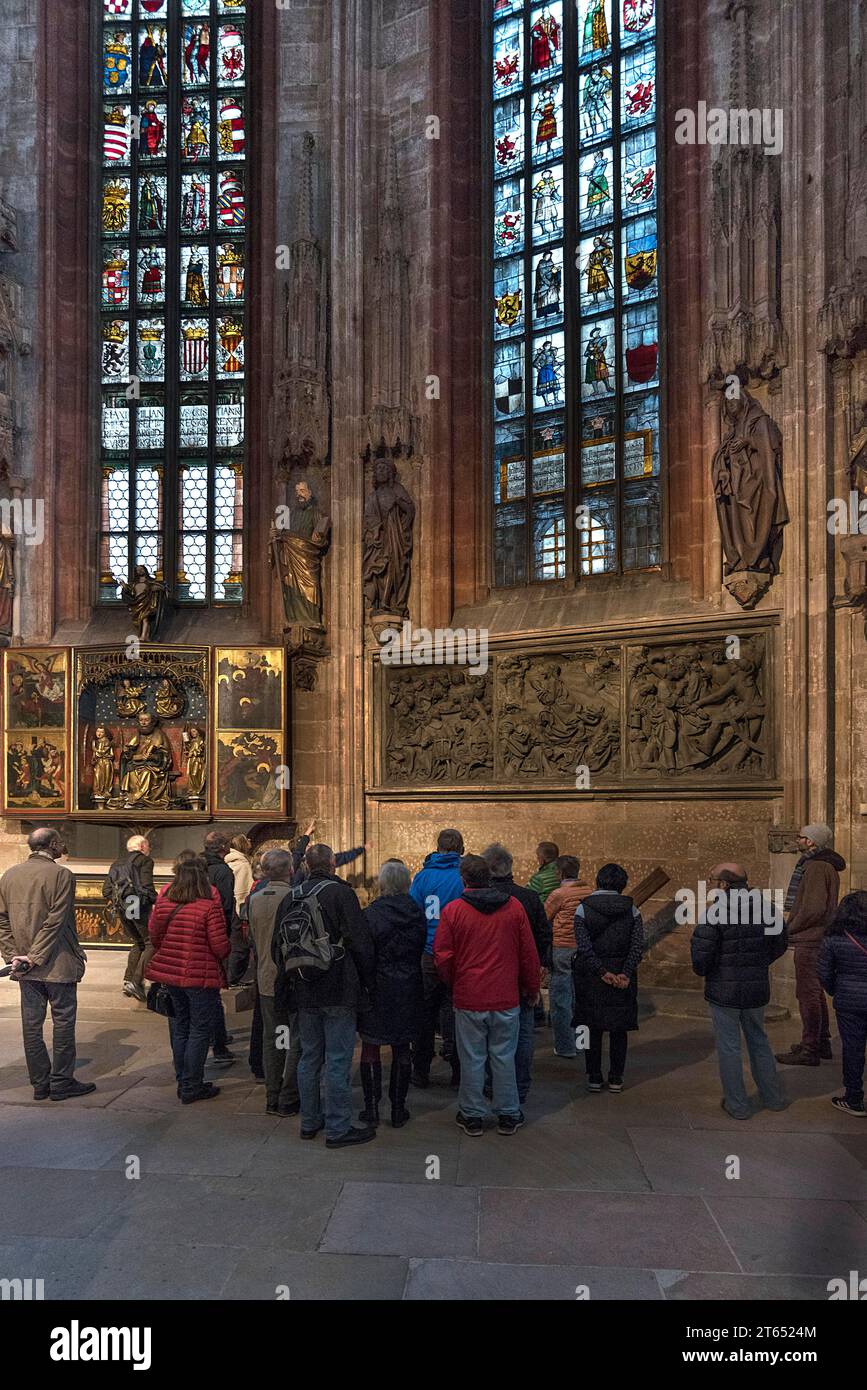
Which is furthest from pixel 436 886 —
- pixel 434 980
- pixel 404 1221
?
pixel 404 1221

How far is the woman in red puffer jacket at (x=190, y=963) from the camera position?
7.35 metres

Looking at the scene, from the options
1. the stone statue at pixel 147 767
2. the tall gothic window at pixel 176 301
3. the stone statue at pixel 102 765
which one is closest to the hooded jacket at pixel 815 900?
the stone statue at pixel 147 767

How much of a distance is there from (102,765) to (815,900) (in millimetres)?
9466

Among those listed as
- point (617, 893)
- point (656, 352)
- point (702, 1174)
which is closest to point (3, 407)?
point (656, 352)

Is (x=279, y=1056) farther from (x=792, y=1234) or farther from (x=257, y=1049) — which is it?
(x=792, y=1234)

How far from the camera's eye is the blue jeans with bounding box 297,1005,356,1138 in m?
6.47

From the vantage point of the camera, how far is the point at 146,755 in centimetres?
1431

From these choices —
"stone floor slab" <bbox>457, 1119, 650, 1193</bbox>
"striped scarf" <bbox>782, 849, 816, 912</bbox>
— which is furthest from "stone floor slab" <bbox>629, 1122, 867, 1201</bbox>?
"striped scarf" <bbox>782, 849, 816, 912</bbox>

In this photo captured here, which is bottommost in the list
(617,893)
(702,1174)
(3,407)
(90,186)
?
(702,1174)

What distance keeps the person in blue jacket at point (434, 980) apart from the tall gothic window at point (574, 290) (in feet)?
22.3

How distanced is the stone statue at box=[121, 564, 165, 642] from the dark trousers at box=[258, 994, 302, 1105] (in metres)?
8.91

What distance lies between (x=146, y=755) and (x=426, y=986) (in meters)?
7.74

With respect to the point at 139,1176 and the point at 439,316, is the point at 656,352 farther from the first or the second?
the point at 139,1176

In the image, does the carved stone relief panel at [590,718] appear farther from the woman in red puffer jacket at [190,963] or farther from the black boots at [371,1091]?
the woman in red puffer jacket at [190,963]
